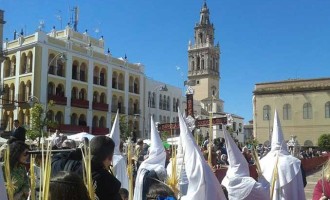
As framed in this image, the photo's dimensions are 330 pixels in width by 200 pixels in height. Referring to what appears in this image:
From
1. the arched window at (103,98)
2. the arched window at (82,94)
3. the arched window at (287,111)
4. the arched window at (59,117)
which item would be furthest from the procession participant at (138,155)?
the arched window at (287,111)

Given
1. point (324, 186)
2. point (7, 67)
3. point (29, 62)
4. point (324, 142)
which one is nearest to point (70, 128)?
point (29, 62)

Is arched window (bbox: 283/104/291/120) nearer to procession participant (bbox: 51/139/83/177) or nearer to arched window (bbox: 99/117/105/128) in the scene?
arched window (bbox: 99/117/105/128)

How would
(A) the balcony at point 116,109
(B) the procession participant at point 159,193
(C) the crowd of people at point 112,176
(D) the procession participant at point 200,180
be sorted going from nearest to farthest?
(C) the crowd of people at point 112,176
(B) the procession participant at point 159,193
(D) the procession participant at point 200,180
(A) the balcony at point 116,109

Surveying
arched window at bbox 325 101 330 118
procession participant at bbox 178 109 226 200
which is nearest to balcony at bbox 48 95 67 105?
arched window at bbox 325 101 330 118

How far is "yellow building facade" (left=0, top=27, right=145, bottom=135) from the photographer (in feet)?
129

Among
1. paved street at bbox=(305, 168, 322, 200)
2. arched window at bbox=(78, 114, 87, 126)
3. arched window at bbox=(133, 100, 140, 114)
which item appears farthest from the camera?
arched window at bbox=(133, 100, 140, 114)

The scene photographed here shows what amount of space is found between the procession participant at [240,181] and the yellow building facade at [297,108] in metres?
53.3

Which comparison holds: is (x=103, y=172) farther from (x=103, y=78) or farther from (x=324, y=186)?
(x=103, y=78)

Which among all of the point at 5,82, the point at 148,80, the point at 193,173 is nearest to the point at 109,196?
the point at 193,173

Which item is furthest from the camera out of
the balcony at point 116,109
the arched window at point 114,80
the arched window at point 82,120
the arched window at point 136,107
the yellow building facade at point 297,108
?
the yellow building facade at point 297,108

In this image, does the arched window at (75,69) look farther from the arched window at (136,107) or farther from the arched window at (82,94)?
the arched window at (136,107)

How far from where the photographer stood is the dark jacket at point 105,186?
3404 millimetres

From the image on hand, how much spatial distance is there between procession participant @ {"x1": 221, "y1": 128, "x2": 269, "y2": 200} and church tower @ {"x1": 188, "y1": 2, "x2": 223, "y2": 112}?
87.7 m

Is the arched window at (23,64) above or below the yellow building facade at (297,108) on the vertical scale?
above
